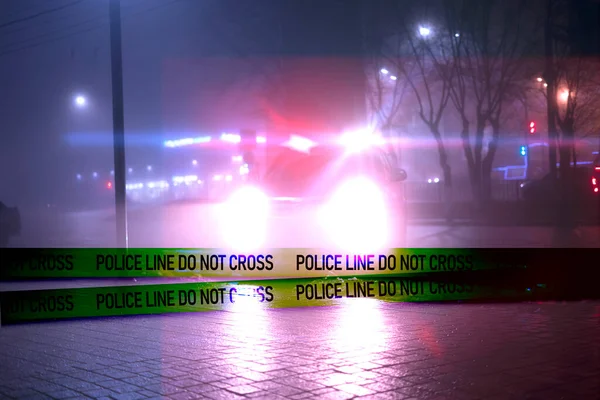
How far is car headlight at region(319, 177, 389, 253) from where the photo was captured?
12034mm

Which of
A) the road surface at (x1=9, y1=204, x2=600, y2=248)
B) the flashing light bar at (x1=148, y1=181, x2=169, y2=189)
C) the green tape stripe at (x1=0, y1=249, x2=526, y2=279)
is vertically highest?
the flashing light bar at (x1=148, y1=181, x2=169, y2=189)

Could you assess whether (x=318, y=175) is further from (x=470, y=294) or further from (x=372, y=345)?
(x=372, y=345)

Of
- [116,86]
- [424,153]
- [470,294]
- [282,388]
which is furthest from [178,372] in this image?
[424,153]

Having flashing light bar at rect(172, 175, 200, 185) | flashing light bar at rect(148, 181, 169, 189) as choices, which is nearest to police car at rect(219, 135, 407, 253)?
flashing light bar at rect(172, 175, 200, 185)

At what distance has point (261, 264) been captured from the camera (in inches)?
562

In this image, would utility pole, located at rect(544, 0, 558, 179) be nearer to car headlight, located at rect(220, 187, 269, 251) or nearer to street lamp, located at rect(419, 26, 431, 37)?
street lamp, located at rect(419, 26, 431, 37)

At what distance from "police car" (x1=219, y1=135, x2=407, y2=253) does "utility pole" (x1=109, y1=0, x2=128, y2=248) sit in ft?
7.40

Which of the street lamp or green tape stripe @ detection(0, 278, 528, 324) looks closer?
green tape stripe @ detection(0, 278, 528, 324)

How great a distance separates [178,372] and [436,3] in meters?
27.3

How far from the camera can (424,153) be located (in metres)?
51.9

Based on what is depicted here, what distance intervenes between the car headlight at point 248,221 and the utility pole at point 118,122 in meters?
2.25

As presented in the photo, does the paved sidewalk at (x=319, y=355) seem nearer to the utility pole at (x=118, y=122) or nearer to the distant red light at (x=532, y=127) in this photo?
the utility pole at (x=118, y=122)

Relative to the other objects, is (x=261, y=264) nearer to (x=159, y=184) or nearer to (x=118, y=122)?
(x=118, y=122)

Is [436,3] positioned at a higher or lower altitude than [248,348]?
higher
